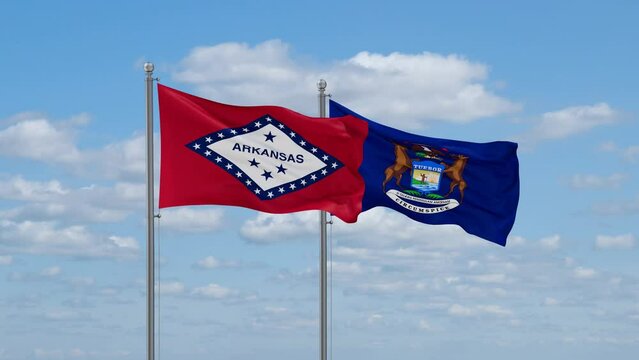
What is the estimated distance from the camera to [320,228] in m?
33.4

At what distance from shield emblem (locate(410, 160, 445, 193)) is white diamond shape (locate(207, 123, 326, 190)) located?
11.1 feet

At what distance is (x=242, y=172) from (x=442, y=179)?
22.8 ft

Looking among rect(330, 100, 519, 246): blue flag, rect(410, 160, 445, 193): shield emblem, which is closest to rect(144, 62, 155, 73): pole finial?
rect(330, 100, 519, 246): blue flag

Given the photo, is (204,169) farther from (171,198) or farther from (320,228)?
(320,228)

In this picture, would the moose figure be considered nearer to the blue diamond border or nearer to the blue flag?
the blue flag

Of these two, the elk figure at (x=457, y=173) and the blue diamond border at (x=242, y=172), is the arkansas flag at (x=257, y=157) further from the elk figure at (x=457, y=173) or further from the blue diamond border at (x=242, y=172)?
the elk figure at (x=457, y=173)

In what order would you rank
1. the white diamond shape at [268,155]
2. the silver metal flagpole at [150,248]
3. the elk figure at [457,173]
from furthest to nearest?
the elk figure at [457,173] → the white diamond shape at [268,155] → the silver metal flagpole at [150,248]

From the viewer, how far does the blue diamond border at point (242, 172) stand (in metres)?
31.5

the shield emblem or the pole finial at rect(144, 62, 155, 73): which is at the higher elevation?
the pole finial at rect(144, 62, 155, 73)

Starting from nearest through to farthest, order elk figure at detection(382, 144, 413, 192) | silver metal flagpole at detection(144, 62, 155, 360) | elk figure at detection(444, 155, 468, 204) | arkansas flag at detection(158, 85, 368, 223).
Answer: silver metal flagpole at detection(144, 62, 155, 360), arkansas flag at detection(158, 85, 368, 223), elk figure at detection(382, 144, 413, 192), elk figure at detection(444, 155, 468, 204)

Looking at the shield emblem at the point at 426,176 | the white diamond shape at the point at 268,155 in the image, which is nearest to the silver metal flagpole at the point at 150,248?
the white diamond shape at the point at 268,155

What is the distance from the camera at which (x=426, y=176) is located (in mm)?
35469

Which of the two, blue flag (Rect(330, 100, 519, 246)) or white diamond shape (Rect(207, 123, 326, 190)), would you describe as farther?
blue flag (Rect(330, 100, 519, 246))

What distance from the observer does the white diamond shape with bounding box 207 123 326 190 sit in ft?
104
